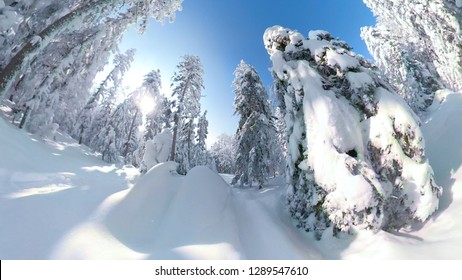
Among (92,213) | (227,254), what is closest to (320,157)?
(227,254)

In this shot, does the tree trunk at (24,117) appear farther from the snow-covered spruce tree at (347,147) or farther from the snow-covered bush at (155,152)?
the snow-covered spruce tree at (347,147)

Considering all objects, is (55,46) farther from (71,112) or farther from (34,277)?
(71,112)

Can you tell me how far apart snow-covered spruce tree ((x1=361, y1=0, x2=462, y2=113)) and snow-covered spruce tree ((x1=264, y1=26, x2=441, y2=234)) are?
11.2m

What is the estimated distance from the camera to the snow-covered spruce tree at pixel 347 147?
7.85 meters

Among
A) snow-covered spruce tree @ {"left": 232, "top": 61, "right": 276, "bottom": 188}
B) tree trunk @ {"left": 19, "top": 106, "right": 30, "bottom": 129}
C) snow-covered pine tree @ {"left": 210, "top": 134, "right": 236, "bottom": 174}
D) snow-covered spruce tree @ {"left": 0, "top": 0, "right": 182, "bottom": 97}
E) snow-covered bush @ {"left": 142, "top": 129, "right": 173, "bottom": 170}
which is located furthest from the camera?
snow-covered pine tree @ {"left": 210, "top": 134, "right": 236, "bottom": 174}

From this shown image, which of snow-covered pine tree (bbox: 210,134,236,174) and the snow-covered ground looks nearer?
the snow-covered ground

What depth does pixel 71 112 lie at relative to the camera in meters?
36.2

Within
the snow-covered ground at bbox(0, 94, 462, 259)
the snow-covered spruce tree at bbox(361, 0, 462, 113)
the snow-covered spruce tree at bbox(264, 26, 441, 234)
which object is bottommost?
the snow-covered ground at bbox(0, 94, 462, 259)

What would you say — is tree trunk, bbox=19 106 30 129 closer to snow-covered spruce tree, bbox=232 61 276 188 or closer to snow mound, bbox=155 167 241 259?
snow-covered spruce tree, bbox=232 61 276 188

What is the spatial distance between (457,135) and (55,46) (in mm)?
22378

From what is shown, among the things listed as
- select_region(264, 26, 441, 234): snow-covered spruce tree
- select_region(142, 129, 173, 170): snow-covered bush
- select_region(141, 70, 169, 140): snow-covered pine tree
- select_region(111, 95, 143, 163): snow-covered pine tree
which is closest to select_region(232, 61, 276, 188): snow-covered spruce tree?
select_region(142, 129, 173, 170): snow-covered bush

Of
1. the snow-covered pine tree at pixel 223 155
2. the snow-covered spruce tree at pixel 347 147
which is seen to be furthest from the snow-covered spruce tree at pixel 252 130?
the snow-covered pine tree at pixel 223 155

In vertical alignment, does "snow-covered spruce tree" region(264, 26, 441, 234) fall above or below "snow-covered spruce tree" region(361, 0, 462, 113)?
below

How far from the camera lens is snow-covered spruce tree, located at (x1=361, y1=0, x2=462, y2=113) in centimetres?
1694
